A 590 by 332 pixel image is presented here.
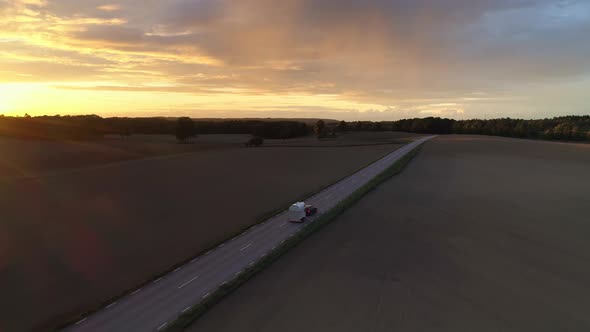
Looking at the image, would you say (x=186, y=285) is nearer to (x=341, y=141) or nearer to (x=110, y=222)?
(x=110, y=222)

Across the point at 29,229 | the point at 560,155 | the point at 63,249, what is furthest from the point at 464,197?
the point at 560,155

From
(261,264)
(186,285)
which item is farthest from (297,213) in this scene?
(186,285)

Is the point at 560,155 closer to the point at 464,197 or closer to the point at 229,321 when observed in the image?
the point at 464,197

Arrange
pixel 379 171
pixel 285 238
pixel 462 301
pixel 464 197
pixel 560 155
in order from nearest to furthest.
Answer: pixel 462 301 < pixel 285 238 < pixel 464 197 < pixel 379 171 < pixel 560 155

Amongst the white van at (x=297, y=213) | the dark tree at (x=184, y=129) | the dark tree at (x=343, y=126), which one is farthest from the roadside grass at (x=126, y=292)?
the dark tree at (x=343, y=126)

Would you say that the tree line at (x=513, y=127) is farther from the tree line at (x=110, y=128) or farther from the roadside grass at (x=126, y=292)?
the roadside grass at (x=126, y=292)
